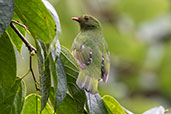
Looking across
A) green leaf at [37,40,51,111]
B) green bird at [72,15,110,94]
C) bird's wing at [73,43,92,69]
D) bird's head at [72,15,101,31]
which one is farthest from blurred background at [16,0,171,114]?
green leaf at [37,40,51,111]

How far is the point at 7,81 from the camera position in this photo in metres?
1.75

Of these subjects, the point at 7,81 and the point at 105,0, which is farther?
the point at 105,0

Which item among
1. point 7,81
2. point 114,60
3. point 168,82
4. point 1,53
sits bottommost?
point 168,82

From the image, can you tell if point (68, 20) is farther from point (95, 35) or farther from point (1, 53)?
point (1, 53)

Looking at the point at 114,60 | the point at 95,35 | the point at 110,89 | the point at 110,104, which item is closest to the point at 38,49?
the point at 110,104

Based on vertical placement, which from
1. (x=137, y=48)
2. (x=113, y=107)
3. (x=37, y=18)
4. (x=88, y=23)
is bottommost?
(x=137, y=48)

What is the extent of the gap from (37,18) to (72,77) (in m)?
0.35

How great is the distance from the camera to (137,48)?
8133mm

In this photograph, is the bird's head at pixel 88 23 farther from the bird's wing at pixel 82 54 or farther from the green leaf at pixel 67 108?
the green leaf at pixel 67 108

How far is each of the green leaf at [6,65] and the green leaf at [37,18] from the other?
12cm

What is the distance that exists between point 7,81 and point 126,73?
6.52 meters

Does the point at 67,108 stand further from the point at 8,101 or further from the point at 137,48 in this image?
the point at 137,48

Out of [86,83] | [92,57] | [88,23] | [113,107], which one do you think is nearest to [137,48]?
[88,23]

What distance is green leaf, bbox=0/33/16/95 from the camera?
174 cm
